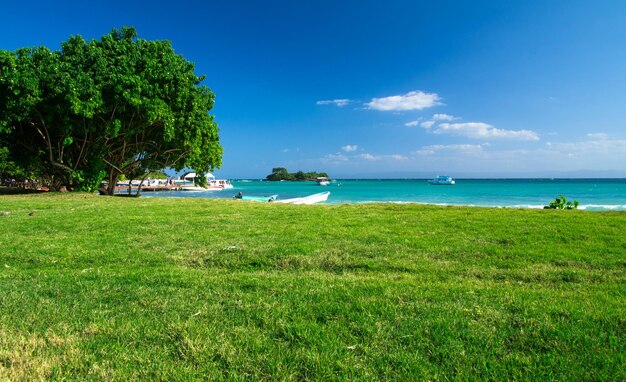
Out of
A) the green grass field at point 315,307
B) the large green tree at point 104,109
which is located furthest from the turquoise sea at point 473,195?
the green grass field at point 315,307

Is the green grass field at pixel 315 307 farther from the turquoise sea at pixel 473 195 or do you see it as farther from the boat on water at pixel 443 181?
the boat on water at pixel 443 181

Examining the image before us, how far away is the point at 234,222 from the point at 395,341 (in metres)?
8.35

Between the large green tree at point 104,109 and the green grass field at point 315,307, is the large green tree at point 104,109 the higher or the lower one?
the higher one

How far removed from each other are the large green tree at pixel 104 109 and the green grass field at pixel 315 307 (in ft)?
44.8

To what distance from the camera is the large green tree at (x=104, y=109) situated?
18.9 metres

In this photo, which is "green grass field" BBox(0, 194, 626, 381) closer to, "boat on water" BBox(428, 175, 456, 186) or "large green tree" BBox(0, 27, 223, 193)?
"large green tree" BBox(0, 27, 223, 193)

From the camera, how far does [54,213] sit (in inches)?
498

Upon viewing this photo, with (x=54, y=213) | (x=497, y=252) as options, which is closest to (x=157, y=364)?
(x=497, y=252)

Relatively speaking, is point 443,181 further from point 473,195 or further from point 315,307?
point 315,307

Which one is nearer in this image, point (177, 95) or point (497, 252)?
point (497, 252)

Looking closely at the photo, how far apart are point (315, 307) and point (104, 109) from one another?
20668 mm

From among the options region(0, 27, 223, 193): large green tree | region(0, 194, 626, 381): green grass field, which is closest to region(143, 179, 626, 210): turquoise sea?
region(0, 27, 223, 193): large green tree

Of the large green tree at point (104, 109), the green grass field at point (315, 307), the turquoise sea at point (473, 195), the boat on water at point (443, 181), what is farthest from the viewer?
the boat on water at point (443, 181)

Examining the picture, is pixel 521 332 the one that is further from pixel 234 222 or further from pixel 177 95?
pixel 177 95
